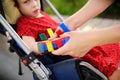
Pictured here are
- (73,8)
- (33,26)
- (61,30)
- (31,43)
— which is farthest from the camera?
(73,8)

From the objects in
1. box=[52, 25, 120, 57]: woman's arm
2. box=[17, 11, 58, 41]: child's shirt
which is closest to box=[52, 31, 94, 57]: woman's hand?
box=[52, 25, 120, 57]: woman's arm

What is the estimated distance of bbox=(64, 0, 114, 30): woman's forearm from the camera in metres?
3.16

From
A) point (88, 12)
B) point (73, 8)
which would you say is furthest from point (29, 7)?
point (73, 8)

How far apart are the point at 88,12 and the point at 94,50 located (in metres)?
0.32

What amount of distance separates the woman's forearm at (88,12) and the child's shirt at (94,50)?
0.26 metres

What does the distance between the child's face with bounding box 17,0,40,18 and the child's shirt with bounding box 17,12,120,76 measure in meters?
0.05

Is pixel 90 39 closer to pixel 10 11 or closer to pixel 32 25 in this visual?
pixel 32 25

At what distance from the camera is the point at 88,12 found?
3256 mm

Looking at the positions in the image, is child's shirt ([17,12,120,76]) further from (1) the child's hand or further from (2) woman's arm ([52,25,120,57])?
(2) woman's arm ([52,25,120,57])

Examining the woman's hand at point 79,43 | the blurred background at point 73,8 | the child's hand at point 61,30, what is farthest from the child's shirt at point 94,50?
the blurred background at point 73,8

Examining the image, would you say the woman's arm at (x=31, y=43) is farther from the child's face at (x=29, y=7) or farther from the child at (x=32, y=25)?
the child's face at (x=29, y=7)

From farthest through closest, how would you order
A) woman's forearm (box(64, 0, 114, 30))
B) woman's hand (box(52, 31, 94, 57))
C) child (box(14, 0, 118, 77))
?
1. child (box(14, 0, 118, 77))
2. woman's forearm (box(64, 0, 114, 30))
3. woman's hand (box(52, 31, 94, 57))

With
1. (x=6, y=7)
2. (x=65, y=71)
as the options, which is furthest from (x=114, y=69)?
(x=6, y=7)

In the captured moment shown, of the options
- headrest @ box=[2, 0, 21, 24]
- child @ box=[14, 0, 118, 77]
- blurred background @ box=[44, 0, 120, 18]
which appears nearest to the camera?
child @ box=[14, 0, 118, 77]
